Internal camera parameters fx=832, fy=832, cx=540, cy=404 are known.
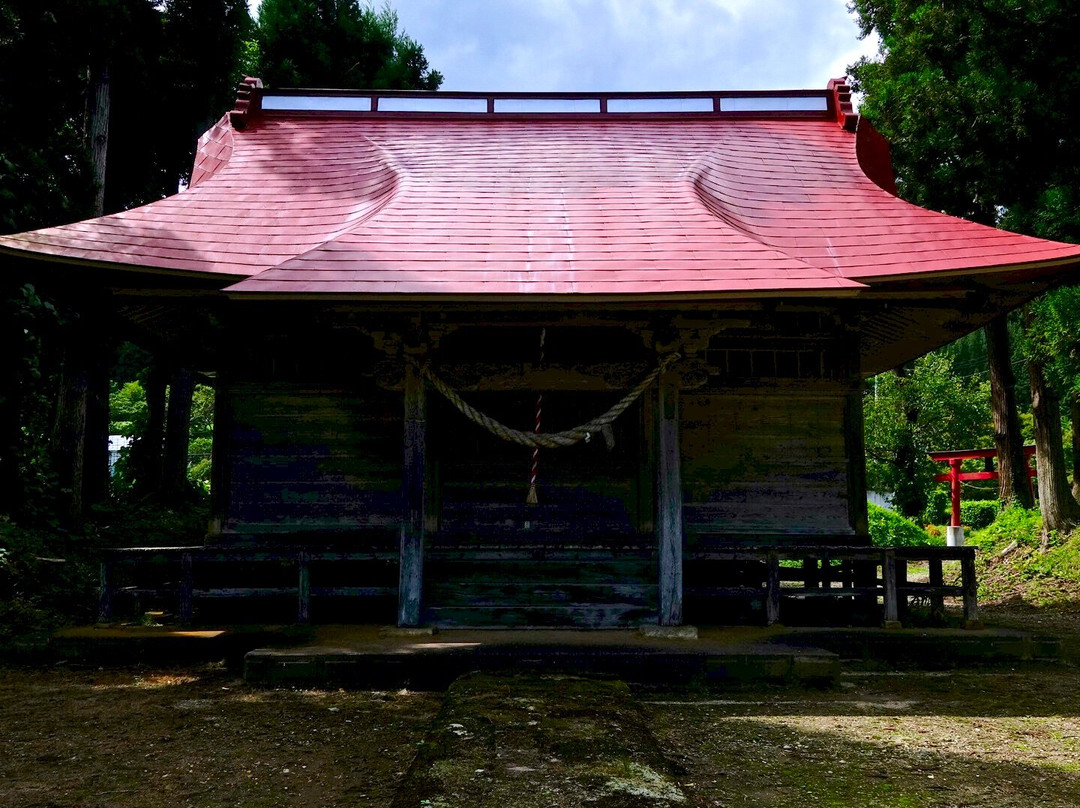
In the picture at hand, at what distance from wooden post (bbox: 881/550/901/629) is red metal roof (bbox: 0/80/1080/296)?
2449 millimetres

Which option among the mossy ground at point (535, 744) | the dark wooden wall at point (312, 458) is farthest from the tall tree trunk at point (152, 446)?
the mossy ground at point (535, 744)

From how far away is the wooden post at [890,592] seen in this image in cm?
721

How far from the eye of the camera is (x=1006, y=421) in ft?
54.2

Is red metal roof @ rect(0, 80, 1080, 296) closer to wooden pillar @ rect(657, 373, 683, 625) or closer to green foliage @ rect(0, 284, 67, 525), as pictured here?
wooden pillar @ rect(657, 373, 683, 625)

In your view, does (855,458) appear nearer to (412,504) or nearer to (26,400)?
(412,504)

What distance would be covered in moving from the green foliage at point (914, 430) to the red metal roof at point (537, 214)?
705 inches

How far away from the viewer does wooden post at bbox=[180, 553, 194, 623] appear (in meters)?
6.93

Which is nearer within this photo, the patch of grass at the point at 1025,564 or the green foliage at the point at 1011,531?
the patch of grass at the point at 1025,564

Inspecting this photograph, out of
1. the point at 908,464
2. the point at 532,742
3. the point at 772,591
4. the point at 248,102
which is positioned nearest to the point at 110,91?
the point at 248,102

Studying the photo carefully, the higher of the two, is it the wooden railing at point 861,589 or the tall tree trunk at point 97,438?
the tall tree trunk at point 97,438

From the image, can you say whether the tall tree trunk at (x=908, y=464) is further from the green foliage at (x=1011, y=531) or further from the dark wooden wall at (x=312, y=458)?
the dark wooden wall at (x=312, y=458)

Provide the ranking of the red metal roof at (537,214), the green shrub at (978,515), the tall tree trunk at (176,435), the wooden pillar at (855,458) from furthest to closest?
the green shrub at (978,515)
the tall tree trunk at (176,435)
the wooden pillar at (855,458)
the red metal roof at (537,214)

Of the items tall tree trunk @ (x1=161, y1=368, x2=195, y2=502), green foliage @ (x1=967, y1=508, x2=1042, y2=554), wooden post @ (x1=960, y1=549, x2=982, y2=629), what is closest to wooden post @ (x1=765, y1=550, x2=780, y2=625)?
wooden post @ (x1=960, y1=549, x2=982, y2=629)

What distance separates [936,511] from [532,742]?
2559 centimetres
